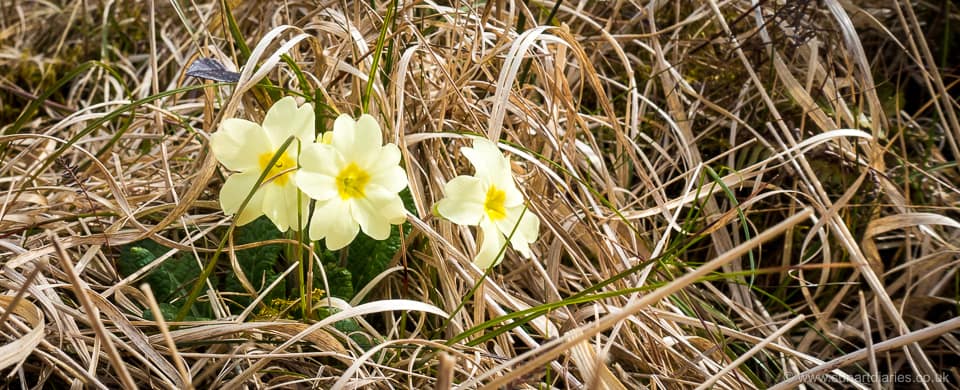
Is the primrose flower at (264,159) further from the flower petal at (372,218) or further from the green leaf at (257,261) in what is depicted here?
the green leaf at (257,261)

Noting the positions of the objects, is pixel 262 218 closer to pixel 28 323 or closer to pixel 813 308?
pixel 28 323

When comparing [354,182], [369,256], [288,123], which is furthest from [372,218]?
[369,256]

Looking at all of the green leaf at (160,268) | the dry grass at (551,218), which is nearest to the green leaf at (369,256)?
the dry grass at (551,218)

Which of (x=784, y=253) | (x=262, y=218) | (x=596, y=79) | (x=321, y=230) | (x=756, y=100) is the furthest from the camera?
(x=756, y=100)

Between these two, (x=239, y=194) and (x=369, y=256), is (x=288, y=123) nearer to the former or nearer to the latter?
(x=239, y=194)

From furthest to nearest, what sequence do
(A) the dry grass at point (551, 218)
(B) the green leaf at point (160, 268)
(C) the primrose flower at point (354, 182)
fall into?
(B) the green leaf at point (160, 268) < (A) the dry grass at point (551, 218) < (C) the primrose flower at point (354, 182)

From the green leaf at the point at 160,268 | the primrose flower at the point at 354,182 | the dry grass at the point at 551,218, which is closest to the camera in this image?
the primrose flower at the point at 354,182

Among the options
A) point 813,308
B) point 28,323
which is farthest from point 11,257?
point 813,308

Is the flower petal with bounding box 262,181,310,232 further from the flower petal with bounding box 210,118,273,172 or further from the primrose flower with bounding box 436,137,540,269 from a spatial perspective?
the primrose flower with bounding box 436,137,540,269
